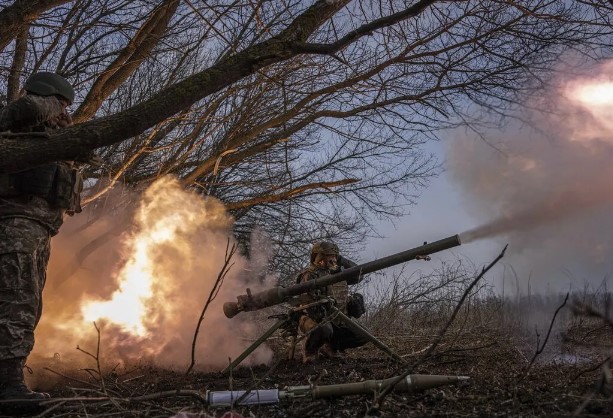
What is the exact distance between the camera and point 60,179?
5.13 metres

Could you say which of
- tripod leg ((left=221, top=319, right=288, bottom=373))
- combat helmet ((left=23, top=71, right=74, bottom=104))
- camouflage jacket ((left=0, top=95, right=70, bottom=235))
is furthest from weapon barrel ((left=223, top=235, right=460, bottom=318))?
combat helmet ((left=23, top=71, right=74, bottom=104))

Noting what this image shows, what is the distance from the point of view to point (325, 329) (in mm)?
7152

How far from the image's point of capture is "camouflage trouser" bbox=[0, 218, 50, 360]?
15.0 feet

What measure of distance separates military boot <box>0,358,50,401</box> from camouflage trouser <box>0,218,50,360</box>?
0.07 metres

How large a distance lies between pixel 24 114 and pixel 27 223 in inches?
34.6

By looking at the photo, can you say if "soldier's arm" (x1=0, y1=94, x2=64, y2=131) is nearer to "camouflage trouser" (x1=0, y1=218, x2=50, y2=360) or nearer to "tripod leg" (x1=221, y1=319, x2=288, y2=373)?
"camouflage trouser" (x1=0, y1=218, x2=50, y2=360)

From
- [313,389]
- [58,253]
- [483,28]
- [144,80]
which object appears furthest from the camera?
[144,80]

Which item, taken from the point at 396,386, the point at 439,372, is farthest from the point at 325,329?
the point at 396,386

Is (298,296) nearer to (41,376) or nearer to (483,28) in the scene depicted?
(41,376)

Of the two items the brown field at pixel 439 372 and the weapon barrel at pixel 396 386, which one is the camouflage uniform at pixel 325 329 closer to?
the brown field at pixel 439 372

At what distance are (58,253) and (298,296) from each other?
5257 millimetres

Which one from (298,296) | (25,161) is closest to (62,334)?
(298,296)

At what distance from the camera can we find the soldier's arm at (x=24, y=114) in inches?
190

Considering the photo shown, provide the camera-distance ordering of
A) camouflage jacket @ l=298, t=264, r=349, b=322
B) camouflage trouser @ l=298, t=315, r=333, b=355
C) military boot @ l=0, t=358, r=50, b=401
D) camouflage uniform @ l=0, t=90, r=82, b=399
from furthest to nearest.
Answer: camouflage trouser @ l=298, t=315, r=333, b=355 → camouflage jacket @ l=298, t=264, r=349, b=322 → camouflage uniform @ l=0, t=90, r=82, b=399 → military boot @ l=0, t=358, r=50, b=401
